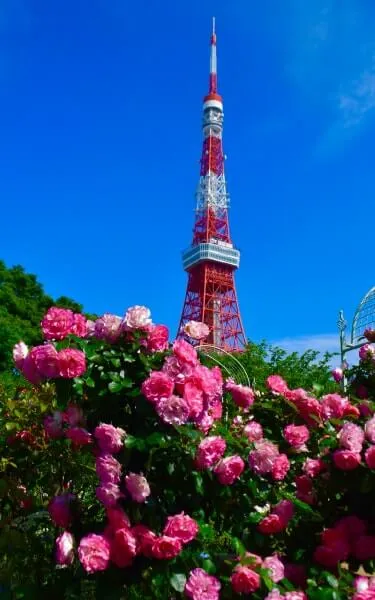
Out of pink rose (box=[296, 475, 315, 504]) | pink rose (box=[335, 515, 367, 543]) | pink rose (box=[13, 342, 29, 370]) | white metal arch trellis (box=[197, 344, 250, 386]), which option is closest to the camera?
pink rose (box=[335, 515, 367, 543])

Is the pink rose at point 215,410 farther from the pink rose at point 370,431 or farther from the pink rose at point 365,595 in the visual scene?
the pink rose at point 365,595

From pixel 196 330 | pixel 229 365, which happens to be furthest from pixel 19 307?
pixel 196 330

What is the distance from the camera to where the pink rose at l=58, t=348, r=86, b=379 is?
217cm

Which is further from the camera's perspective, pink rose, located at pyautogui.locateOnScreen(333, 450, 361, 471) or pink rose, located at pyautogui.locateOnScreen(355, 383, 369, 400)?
pink rose, located at pyautogui.locateOnScreen(355, 383, 369, 400)

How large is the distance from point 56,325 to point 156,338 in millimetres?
414

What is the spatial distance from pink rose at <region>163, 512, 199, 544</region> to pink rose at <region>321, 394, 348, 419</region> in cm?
89

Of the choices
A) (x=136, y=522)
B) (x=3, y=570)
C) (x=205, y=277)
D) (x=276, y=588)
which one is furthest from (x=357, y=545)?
(x=205, y=277)

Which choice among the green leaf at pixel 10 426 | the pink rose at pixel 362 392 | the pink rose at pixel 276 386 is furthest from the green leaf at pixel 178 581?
the green leaf at pixel 10 426

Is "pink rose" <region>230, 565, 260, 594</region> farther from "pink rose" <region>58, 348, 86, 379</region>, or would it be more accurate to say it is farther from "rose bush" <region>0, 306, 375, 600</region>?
"pink rose" <region>58, 348, 86, 379</region>

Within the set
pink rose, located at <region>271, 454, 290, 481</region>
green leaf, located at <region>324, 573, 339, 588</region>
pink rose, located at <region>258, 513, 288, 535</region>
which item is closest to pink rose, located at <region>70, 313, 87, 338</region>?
pink rose, located at <region>271, 454, 290, 481</region>

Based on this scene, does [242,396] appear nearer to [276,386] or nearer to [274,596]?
[276,386]

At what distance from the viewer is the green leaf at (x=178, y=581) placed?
209 centimetres

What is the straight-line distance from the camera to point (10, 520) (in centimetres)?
314

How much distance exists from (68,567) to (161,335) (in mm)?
1012
